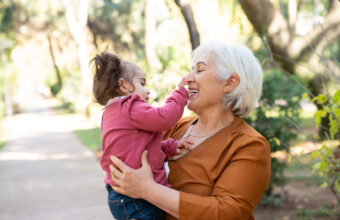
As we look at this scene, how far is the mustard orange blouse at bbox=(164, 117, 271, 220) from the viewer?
189 centimetres

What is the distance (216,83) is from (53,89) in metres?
40.6

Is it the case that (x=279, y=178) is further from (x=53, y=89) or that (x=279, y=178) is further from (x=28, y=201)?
(x=53, y=89)

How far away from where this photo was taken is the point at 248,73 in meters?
2.24

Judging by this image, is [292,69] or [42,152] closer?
[292,69]

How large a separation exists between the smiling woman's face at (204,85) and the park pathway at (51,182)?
118 inches

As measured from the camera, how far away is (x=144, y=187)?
1.96 m

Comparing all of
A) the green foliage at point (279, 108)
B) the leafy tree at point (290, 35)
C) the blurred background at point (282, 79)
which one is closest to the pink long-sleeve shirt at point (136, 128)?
the blurred background at point (282, 79)

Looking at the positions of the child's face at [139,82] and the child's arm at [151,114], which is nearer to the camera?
the child's arm at [151,114]

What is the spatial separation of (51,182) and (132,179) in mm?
6855

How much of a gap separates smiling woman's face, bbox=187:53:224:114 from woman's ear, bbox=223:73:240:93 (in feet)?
0.08

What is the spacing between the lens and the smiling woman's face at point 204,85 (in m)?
2.26

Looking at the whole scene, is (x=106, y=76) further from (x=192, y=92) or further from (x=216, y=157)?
(x=216, y=157)

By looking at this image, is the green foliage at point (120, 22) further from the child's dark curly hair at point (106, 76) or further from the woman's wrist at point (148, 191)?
the woman's wrist at point (148, 191)

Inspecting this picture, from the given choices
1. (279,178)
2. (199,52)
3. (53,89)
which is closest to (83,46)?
(279,178)
